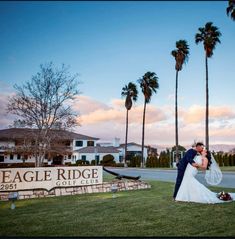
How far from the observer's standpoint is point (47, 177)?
14062 mm

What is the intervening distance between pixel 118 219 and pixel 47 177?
6412 millimetres

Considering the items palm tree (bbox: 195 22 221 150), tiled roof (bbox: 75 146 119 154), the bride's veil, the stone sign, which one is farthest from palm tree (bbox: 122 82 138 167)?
the bride's veil

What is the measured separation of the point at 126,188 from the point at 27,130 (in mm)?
11482

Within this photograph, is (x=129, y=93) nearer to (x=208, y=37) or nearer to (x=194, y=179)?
(x=208, y=37)

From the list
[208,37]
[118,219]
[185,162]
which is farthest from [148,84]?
[118,219]

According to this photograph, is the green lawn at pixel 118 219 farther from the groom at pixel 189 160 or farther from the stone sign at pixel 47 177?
the stone sign at pixel 47 177

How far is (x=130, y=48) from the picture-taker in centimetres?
1766

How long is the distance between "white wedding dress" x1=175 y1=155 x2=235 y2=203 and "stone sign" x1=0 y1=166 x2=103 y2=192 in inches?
206

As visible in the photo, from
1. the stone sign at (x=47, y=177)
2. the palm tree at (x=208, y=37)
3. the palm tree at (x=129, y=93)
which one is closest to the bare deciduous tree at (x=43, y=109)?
the stone sign at (x=47, y=177)

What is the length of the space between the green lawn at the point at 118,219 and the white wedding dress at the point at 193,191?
454 millimetres

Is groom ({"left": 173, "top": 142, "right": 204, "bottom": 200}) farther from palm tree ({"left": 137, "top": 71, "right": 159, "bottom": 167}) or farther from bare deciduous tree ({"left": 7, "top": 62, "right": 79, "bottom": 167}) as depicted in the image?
palm tree ({"left": 137, "top": 71, "right": 159, "bottom": 167})

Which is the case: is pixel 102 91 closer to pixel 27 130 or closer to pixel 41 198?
pixel 27 130

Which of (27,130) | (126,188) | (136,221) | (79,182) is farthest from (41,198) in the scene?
(27,130)

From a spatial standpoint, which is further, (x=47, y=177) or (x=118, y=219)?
(x=47, y=177)
